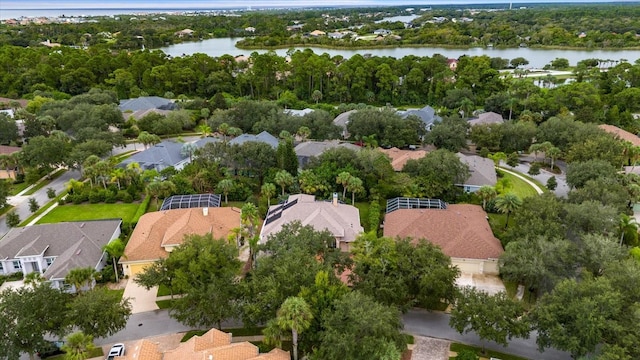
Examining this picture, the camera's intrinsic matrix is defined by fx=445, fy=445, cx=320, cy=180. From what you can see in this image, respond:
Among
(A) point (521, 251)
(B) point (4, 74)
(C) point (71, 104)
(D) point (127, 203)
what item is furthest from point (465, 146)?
(B) point (4, 74)

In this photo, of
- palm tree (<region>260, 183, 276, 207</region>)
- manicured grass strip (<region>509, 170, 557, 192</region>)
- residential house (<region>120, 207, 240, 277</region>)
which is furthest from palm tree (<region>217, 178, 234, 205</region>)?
manicured grass strip (<region>509, 170, 557, 192</region>)

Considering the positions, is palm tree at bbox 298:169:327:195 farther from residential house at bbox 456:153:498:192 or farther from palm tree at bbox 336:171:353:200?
residential house at bbox 456:153:498:192

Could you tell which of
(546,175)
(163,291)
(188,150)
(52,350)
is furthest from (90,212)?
(546,175)

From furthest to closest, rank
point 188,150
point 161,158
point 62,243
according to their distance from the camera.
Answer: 1. point 188,150
2. point 161,158
3. point 62,243

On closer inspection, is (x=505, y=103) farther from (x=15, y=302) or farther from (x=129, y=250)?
(x=15, y=302)

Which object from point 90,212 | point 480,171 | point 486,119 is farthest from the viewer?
point 486,119

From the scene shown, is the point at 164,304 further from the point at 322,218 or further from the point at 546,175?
the point at 546,175
